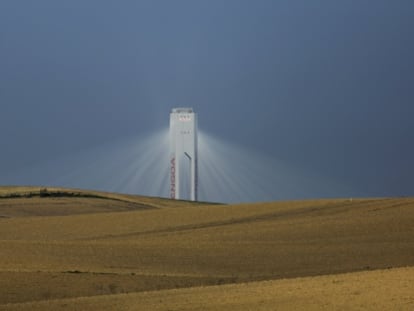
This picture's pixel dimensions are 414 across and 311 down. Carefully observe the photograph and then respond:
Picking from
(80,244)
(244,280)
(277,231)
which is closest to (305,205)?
(277,231)

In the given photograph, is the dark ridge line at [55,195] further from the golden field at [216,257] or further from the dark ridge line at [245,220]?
the dark ridge line at [245,220]

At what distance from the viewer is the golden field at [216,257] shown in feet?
59.6

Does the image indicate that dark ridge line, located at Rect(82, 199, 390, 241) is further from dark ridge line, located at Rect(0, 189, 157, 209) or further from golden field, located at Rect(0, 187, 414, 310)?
dark ridge line, located at Rect(0, 189, 157, 209)

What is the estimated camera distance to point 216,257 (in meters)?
27.3

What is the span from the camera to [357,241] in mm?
31016

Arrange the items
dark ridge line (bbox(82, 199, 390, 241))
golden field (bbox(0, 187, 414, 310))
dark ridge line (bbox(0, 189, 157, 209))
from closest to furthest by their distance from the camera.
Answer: golden field (bbox(0, 187, 414, 310))
dark ridge line (bbox(82, 199, 390, 241))
dark ridge line (bbox(0, 189, 157, 209))

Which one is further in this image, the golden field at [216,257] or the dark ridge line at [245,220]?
the dark ridge line at [245,220]

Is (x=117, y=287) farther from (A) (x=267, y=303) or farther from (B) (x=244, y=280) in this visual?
(A) (x=267, y=303)

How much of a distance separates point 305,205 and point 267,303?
26240mm

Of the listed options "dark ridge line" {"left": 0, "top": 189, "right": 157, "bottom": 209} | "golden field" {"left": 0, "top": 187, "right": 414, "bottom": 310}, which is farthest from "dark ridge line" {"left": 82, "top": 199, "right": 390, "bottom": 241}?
"dark ridge line" {"left": 0, "top": 189, "right": 157, "bottom": 209}

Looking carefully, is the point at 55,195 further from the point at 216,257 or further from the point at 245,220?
the point at 216,257

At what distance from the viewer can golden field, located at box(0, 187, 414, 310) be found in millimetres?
18172

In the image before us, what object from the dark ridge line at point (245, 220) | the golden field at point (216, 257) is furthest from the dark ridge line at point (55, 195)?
the dark ridge line at point (245, 220)

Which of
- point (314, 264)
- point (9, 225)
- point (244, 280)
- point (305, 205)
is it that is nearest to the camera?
point (244, 280)
